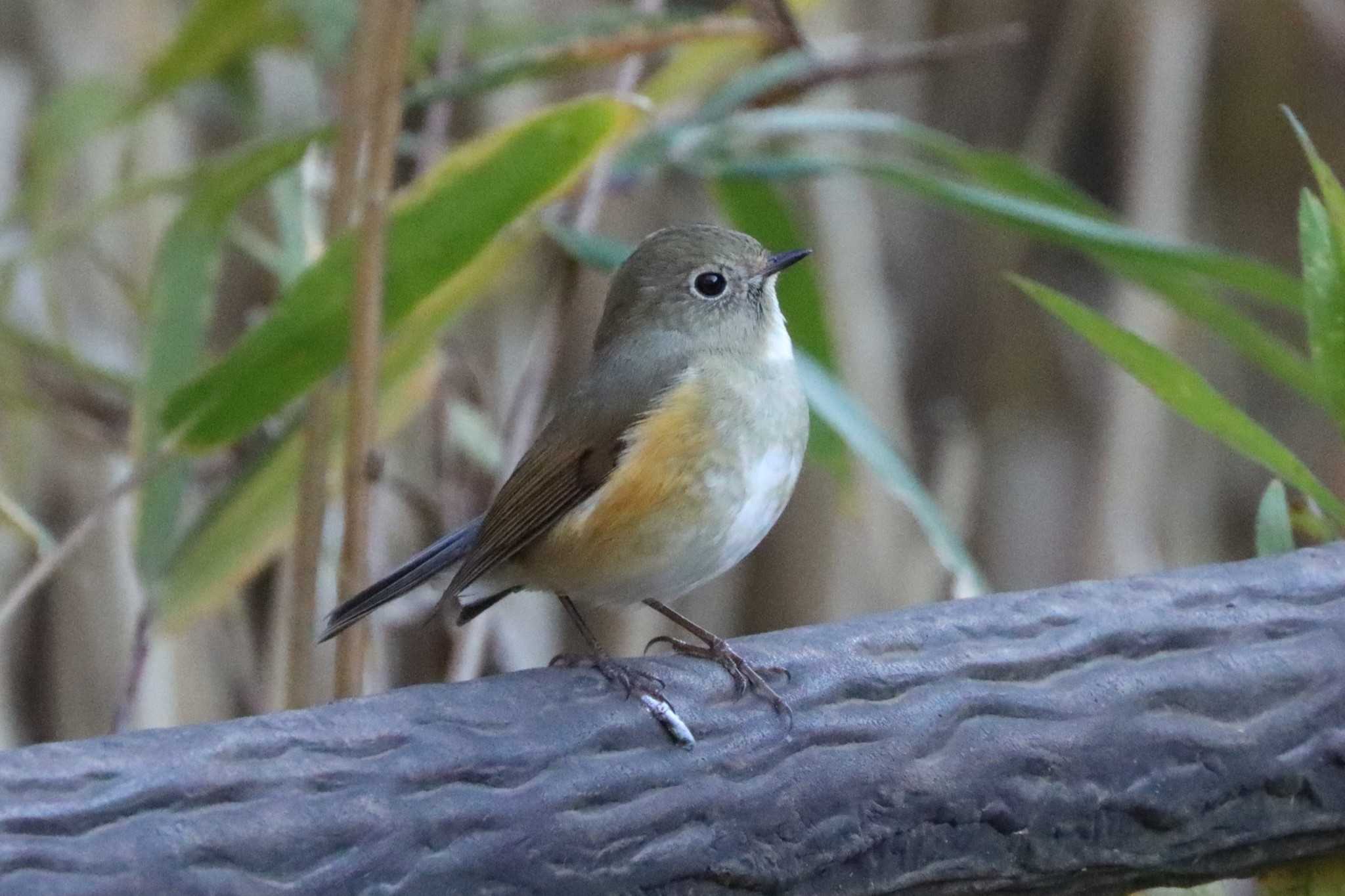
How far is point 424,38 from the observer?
2.32 m

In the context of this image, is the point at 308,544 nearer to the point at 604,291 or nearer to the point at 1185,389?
the point at 1185,389

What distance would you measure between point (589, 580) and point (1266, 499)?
2.01 ft

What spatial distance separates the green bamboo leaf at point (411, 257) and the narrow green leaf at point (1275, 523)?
695 millimetres

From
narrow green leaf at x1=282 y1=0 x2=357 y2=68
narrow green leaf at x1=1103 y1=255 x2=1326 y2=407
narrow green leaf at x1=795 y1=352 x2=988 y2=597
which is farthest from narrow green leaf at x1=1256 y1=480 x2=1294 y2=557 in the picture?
narrow green leaf at x1=282 y1=0 x2=357 y2=68

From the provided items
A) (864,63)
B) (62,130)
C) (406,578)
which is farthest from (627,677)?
(62,130)

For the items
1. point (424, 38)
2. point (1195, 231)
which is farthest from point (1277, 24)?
point (424, 38)

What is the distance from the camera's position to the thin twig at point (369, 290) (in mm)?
1436

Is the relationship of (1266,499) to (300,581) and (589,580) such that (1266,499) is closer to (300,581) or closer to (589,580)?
(589,580)

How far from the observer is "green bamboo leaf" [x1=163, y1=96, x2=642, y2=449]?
5.05 feet

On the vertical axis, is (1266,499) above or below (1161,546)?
below

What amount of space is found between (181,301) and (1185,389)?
43.0 inches

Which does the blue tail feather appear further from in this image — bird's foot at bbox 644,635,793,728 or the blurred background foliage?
bird's foot at bbox 644,635,793,728

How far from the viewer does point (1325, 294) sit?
135 centimetres

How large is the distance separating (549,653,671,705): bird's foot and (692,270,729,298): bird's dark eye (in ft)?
1.34
